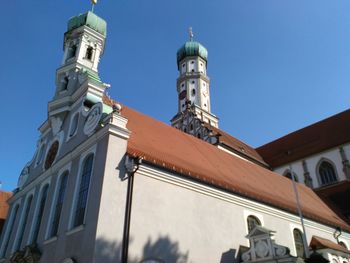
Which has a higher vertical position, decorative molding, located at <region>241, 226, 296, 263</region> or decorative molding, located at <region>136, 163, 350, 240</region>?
decorative molding, located at <region>136, 163, 350, 240</region>

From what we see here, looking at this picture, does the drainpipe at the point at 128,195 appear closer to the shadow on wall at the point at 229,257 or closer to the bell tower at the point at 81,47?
the shadow on wall at the point at 229,257

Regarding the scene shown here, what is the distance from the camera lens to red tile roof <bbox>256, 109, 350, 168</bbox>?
28.8 metres

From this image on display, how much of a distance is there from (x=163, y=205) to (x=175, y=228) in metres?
0.82

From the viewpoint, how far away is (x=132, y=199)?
1005 cm

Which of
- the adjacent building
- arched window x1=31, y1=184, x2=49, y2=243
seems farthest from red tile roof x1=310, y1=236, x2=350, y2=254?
arched window x1=31, y1=184, x2=49, y2=243

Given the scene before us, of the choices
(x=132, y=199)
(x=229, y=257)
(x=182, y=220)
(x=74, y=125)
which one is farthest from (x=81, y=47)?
(x=229, y=257)

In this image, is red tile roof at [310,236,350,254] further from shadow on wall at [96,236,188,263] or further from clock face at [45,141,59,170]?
clock face at [45,141,59,170]

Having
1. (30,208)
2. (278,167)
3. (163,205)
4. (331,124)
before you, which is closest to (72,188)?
(163,205)

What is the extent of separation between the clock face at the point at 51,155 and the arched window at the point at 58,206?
1.91 m

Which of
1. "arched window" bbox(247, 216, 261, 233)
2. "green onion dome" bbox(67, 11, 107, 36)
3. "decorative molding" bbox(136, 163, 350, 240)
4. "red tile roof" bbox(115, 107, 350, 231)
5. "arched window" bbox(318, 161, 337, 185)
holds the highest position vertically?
"green onion dome" bbox(67, 11, 107, 36)

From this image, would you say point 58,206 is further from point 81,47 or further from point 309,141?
point 309,141

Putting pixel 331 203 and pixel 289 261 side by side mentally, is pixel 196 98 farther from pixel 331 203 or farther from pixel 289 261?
pixel 289 261

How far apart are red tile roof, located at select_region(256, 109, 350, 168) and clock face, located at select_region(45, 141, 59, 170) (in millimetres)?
22372

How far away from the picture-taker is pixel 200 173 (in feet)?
40.6
